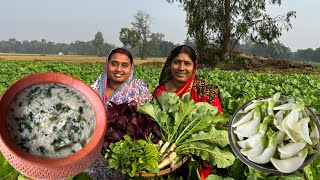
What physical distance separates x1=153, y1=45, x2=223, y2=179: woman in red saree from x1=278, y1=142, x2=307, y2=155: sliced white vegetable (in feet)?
6.74

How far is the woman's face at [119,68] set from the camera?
9.86ft

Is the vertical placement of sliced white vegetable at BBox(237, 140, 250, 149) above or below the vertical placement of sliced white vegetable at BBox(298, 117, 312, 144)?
below

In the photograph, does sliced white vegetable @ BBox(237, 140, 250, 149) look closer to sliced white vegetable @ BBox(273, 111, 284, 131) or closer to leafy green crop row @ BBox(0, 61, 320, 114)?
sliced white vegetable @ BBox(273, 111, 284, 131)

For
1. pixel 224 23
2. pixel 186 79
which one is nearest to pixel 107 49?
pixel 224 23

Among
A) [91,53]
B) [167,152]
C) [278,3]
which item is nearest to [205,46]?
[278,3]

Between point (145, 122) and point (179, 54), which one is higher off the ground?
point (179, 54)

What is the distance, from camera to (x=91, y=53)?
346 feet

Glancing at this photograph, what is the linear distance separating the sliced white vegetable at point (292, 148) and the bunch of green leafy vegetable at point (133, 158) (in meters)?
0.49

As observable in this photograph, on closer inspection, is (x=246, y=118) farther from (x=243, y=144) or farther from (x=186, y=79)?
(x=186, y=79)

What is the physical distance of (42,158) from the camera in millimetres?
1108

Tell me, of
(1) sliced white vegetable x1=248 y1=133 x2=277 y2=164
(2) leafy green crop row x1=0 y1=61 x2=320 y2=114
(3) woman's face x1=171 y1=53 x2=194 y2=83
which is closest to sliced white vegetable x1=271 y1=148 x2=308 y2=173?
(1) sliced white vegetable x1=248 y1=133 x2=277 y2=164

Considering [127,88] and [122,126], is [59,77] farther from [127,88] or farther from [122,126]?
[127,88]

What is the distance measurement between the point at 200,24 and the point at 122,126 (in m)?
28.8

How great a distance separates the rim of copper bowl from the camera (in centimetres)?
109
